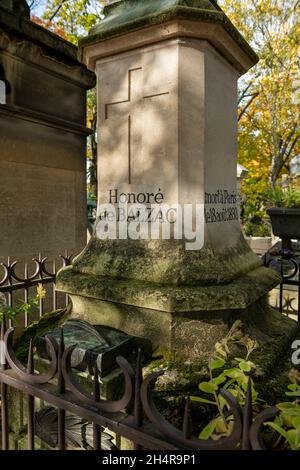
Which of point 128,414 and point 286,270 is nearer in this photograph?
point 128,414

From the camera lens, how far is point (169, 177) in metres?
2.47

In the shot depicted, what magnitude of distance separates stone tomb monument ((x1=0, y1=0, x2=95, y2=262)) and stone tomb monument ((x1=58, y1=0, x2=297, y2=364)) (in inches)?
89.9

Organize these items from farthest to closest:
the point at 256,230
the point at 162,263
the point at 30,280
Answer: the point at 256,230 < the point at 30,280 < the point at 162,263

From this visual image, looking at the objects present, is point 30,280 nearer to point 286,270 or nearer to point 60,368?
point 60,368

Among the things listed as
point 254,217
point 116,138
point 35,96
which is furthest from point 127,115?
point 254,217

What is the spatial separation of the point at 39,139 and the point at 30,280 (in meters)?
2.43

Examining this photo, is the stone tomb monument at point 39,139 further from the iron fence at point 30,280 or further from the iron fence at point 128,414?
the iron fence at point 128,414

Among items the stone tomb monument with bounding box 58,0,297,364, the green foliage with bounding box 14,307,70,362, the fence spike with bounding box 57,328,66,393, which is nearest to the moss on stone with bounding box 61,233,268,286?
the stone tomb monument with bounding box 58,0,297,364

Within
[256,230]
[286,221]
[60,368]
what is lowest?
[60,368]

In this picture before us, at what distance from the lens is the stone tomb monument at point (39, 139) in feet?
15.0

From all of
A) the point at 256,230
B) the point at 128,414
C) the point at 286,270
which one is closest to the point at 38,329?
the point at 128,414

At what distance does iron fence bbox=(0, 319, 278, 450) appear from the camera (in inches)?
43.8

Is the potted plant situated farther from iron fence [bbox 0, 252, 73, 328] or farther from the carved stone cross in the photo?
the carved stone cross
